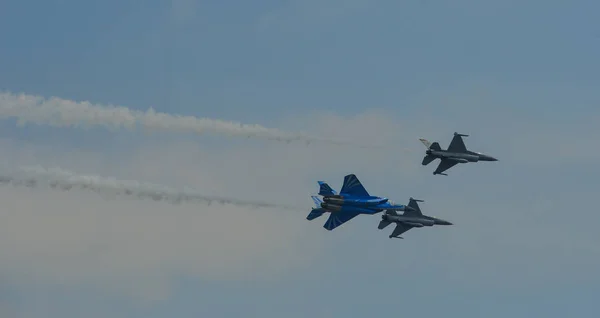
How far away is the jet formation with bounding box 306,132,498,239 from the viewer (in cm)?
14912

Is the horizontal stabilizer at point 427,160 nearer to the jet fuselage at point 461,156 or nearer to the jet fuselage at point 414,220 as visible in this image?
the jet fuselage at point 461,156

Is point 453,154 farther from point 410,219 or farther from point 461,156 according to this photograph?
point 410,219

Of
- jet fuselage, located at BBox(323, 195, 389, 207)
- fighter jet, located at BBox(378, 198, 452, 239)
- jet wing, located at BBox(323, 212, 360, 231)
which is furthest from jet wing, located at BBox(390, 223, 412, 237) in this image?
jet wing, located at BBox(323, 212, 360, 231)

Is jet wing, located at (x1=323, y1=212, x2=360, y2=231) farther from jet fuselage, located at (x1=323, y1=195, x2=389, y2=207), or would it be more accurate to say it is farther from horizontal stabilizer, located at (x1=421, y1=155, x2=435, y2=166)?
horizontal stabilizer, located at (x1=421, y1=155, x2=435, y2=166)

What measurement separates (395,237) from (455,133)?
11468 mm

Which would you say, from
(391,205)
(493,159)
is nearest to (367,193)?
(391,205)

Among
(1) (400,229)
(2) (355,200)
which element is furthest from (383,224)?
(2) (355,200)

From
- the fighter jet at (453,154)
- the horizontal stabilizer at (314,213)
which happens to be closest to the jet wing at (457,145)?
the fighter jet at (453,154)

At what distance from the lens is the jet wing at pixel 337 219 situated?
150 meters

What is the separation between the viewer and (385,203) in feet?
492

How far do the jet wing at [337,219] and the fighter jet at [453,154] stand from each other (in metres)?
9.73

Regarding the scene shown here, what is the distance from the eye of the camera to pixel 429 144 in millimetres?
155375

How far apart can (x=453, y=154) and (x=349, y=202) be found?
12.5 meters

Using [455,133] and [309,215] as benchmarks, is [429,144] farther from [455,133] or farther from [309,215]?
[309,215]
